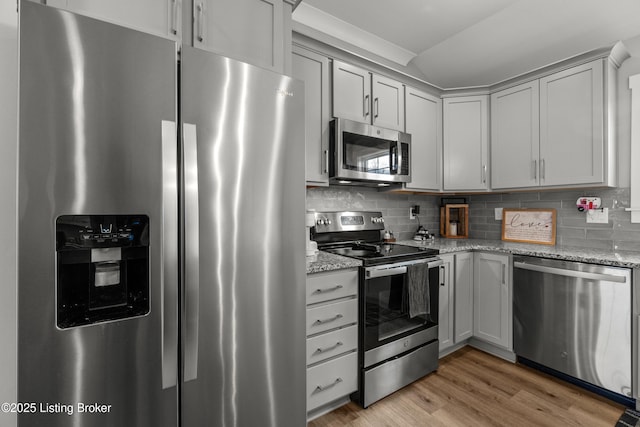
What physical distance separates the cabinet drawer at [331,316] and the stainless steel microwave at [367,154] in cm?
89

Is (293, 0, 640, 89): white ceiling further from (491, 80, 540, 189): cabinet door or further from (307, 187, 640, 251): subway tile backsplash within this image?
(307, 187, 640, 251): subway tile backsplash

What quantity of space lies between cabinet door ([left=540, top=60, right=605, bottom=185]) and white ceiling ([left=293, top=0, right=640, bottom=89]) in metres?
0.23

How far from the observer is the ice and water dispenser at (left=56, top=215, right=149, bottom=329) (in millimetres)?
913

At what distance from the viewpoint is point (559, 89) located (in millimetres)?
2391

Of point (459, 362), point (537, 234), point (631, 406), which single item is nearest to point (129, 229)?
point (459, 362)

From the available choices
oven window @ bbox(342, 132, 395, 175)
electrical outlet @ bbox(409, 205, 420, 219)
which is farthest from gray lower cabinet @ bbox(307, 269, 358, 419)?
electrical outlet @ bbox(409, 205, 420, 219)

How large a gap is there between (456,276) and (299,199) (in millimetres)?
1779

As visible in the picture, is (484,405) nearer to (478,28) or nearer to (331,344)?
(331,344)

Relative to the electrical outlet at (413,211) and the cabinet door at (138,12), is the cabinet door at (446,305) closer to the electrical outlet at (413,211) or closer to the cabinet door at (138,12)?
the electrical outlet at (413,211)

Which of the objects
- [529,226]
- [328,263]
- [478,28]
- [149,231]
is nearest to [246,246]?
[149,231]

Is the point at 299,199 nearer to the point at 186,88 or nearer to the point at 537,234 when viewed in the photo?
the point at 186,88

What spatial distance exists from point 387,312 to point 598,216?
6.55 feet

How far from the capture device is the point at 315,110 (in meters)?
2.08

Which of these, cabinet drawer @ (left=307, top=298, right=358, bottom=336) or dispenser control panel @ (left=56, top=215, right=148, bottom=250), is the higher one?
dispenser control panel @ (left=56, top=215, right=148, bottom=250)
